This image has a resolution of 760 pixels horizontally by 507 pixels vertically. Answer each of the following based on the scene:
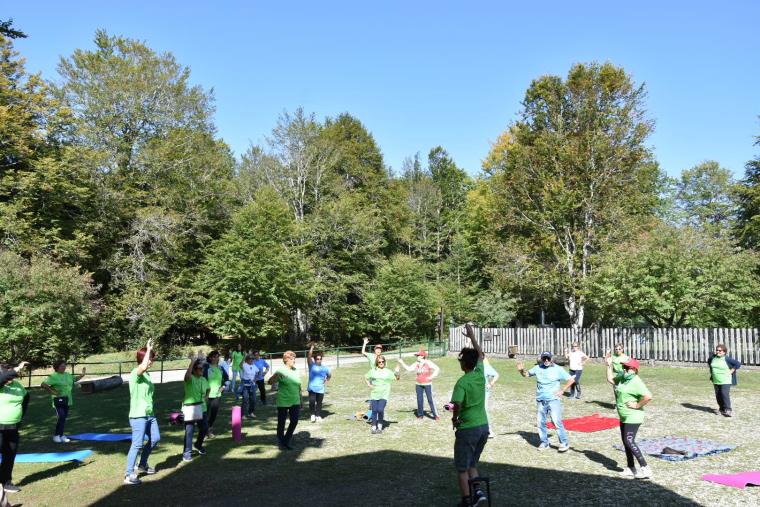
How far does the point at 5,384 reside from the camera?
8.17 meters

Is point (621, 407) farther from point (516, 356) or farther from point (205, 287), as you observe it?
point (205, 287)

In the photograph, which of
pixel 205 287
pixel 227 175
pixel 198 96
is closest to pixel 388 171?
pixel 227 175

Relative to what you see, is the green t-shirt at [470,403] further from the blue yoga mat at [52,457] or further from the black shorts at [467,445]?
the blue yoga mat at [52,457]

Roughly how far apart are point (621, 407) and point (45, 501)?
842cm

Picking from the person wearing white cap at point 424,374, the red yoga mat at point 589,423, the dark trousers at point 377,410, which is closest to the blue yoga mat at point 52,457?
the dark trousers at point 377,410

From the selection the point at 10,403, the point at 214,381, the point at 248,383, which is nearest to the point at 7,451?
the point at 10,403

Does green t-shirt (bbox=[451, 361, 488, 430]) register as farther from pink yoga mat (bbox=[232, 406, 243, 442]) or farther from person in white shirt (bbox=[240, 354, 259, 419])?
person in white shirt (bbox=[240, 354, 259, 419])

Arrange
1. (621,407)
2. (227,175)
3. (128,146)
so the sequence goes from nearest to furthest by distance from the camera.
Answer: (621,407) → (128,146) → (227,175)

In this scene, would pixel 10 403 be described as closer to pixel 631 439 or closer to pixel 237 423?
pixel 237 423

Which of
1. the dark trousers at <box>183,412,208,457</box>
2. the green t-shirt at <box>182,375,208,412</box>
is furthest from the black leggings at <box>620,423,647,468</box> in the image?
the dark trousers at <box>183,412,208,457</box>

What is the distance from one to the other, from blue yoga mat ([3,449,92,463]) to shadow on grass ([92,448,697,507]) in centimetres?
201

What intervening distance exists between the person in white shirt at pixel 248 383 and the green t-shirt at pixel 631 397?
31.8ft

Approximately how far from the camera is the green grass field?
7840 millimetres

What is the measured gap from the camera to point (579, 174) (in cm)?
3631
